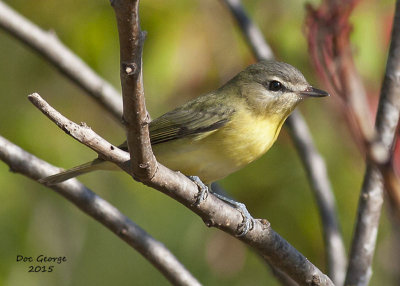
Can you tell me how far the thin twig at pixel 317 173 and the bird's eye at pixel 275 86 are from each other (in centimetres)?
Result: 21

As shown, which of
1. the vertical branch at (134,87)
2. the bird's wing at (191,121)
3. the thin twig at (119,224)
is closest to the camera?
the vertical branch at (134,87)

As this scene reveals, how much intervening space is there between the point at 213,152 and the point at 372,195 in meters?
1.02

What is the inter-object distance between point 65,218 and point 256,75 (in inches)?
90.1

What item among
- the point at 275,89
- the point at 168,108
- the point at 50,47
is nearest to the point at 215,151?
the point at 275,89

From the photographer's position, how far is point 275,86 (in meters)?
4.21

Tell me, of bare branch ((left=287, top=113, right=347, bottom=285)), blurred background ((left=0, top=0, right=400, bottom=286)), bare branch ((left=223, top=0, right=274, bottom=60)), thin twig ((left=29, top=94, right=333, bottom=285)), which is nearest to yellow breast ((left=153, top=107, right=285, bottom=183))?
bare branch ((left=287, top=113, right=347, bottom=285))

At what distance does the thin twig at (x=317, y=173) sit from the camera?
3.85m

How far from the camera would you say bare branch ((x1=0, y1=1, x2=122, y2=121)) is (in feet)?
12.3

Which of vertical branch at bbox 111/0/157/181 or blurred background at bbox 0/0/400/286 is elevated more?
blurred background at bbox 0/0/400/286

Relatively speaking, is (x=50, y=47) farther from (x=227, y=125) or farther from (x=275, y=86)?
(x=275, y=86)

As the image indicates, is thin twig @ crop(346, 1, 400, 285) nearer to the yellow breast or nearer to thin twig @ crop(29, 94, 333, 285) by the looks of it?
thin twig @ crop(29, 94, 333, 285)

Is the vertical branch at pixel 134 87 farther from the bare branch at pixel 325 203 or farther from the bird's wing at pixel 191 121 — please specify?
the bare branch at pixel 325 203

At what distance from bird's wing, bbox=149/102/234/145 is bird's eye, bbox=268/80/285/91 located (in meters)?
0.38

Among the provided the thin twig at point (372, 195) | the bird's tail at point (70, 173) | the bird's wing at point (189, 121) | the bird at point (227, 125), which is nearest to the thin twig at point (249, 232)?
the thin twig at point (372, 195)
